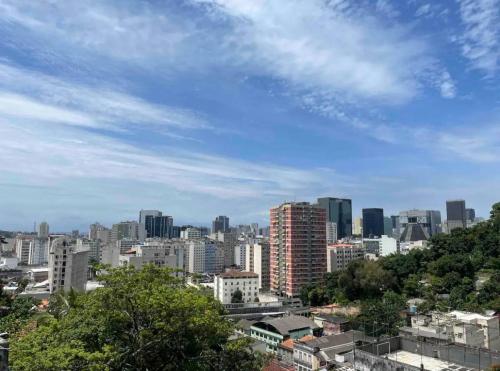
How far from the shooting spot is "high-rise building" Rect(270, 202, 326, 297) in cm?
5631

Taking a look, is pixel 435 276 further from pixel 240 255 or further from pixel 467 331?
pixel 240 255

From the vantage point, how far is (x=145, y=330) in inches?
359

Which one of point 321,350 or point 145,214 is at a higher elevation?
point 145,214

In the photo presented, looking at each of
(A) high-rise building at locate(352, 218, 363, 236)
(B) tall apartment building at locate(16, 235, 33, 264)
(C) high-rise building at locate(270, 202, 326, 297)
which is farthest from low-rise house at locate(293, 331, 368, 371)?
(A) high-rise building at locate(352, 218, 363, 236)

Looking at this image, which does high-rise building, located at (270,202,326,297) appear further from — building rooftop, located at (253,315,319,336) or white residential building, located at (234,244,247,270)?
white residential building, located at (234,244,247,270)

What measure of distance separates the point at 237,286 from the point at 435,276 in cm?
2557

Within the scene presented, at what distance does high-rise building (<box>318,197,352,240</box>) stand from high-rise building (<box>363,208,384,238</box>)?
9.80 m

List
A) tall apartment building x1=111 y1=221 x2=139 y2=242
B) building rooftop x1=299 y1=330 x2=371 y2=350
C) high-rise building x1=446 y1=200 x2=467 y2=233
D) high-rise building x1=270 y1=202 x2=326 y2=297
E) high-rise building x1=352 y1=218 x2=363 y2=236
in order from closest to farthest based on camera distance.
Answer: building rooftop x1=299 y1=330 x2=371 y2=350 < high-rise building x1=270 y1=202 x2=326 y2=297 < high-rise building x1=446 y1=200 x2=467 y2=233 < tall apartment building x1=111 y1=221 x2=139 y2=242 < high-rise building x1=352 y1=218 x2=363 y2=236

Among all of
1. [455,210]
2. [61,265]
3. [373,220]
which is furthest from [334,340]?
[373,220]

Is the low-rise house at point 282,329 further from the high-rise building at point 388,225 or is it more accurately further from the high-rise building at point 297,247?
the high-rise building at point 388,225

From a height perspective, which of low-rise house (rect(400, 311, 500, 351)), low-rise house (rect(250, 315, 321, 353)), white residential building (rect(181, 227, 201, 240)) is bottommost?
low-rise house (rect(250, 315, 321, 353))

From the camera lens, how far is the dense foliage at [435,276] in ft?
112

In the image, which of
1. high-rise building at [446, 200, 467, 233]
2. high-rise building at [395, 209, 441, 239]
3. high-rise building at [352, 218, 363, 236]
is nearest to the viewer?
high-rise building at [446, 200, 467, 233]

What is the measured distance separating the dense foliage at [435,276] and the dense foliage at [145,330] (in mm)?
24884
